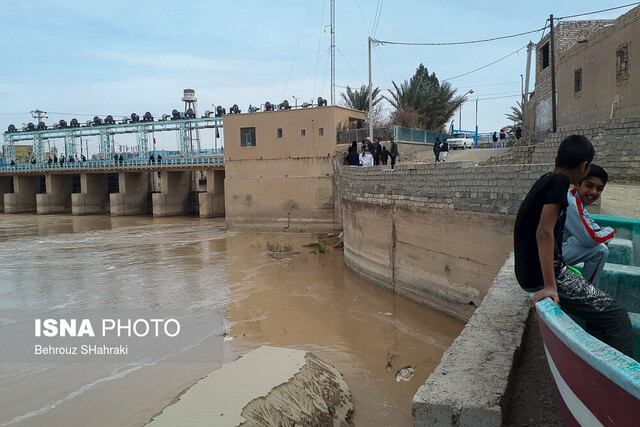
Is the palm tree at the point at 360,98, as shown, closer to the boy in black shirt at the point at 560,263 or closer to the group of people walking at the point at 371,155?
the group of people walking at the point at 371,155

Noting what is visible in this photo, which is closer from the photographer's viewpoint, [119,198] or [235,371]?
[235,371]

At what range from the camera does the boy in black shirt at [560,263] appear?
Result: 2.41m

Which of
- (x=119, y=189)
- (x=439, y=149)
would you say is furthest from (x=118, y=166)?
(x=439, y=149)

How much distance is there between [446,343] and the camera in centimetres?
916

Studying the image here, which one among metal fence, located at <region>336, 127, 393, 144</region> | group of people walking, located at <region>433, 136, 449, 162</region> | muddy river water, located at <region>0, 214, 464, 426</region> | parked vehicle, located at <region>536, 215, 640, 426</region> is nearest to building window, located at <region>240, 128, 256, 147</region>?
metal fence, located at <region>336, 127, 393, 144</region>

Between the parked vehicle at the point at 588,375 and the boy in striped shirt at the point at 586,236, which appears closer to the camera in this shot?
the parked vehicle at the point at 588,375

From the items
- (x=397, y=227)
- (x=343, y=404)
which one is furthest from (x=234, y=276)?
(x=343, y=404)

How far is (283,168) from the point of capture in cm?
2466

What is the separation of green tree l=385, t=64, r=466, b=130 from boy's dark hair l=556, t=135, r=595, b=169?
1088 inches

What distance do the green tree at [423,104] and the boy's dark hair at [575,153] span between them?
27.6m

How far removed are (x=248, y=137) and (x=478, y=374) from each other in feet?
78.3

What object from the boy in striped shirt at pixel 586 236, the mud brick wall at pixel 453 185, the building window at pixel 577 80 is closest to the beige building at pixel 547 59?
the building window at pixel 577 80

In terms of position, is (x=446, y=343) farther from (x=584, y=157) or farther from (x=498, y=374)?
(x=584, y=157)

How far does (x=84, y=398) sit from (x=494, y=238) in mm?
7927
